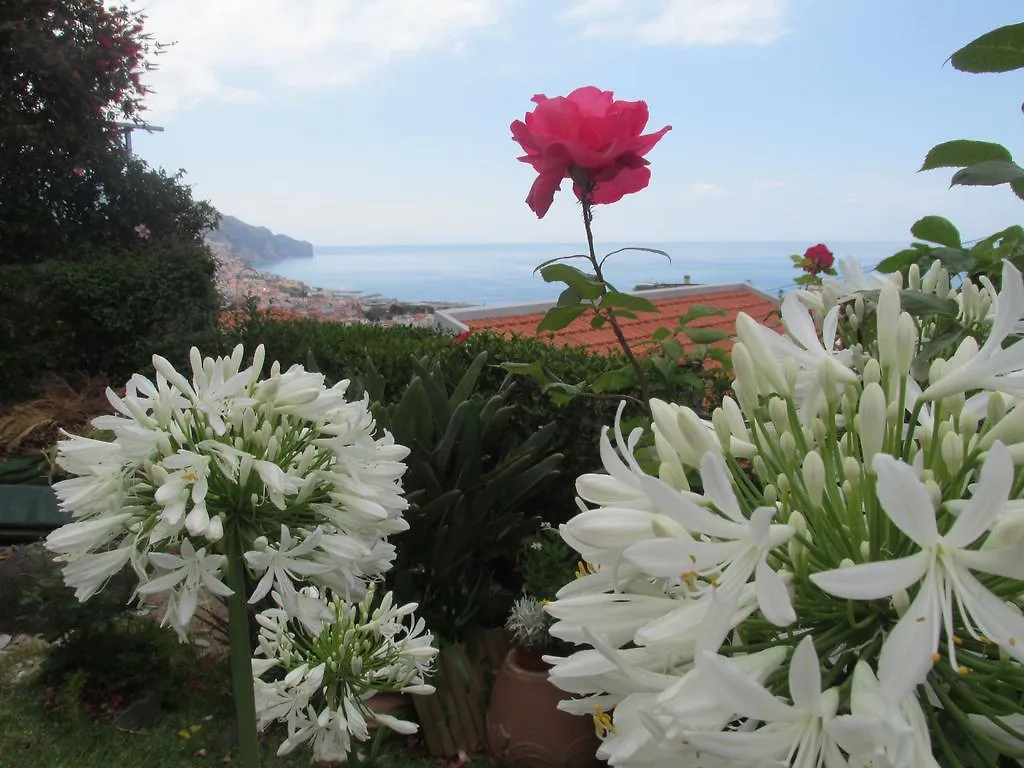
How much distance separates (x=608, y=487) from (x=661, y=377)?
152cm

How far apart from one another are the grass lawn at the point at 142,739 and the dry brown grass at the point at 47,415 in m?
3.21

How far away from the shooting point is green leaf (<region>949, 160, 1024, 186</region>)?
107cm

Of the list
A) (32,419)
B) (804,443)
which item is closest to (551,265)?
(804,443)

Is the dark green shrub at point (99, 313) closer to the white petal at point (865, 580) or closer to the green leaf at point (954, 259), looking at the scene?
the green leaf at point (954, 259)

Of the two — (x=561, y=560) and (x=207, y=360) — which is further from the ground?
(x=207, y=360)

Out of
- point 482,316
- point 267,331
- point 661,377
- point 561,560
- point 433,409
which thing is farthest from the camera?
point 482,316

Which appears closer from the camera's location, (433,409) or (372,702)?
(372,702)

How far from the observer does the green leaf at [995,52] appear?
3.31 ft

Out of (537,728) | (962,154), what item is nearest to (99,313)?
(537,728)

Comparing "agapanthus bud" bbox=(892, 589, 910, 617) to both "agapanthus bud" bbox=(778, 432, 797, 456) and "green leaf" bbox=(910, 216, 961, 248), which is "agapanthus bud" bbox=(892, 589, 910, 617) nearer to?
"agapanthus bud" bbox=(778, 432, 797, 456)

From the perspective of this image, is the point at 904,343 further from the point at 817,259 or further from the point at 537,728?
the point at 817,259

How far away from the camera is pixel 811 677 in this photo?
0.53 meters

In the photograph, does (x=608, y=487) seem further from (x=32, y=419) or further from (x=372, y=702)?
(x=32, y=419)

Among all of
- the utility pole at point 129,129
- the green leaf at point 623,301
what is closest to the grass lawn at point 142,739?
the green leaf at point 623,301
